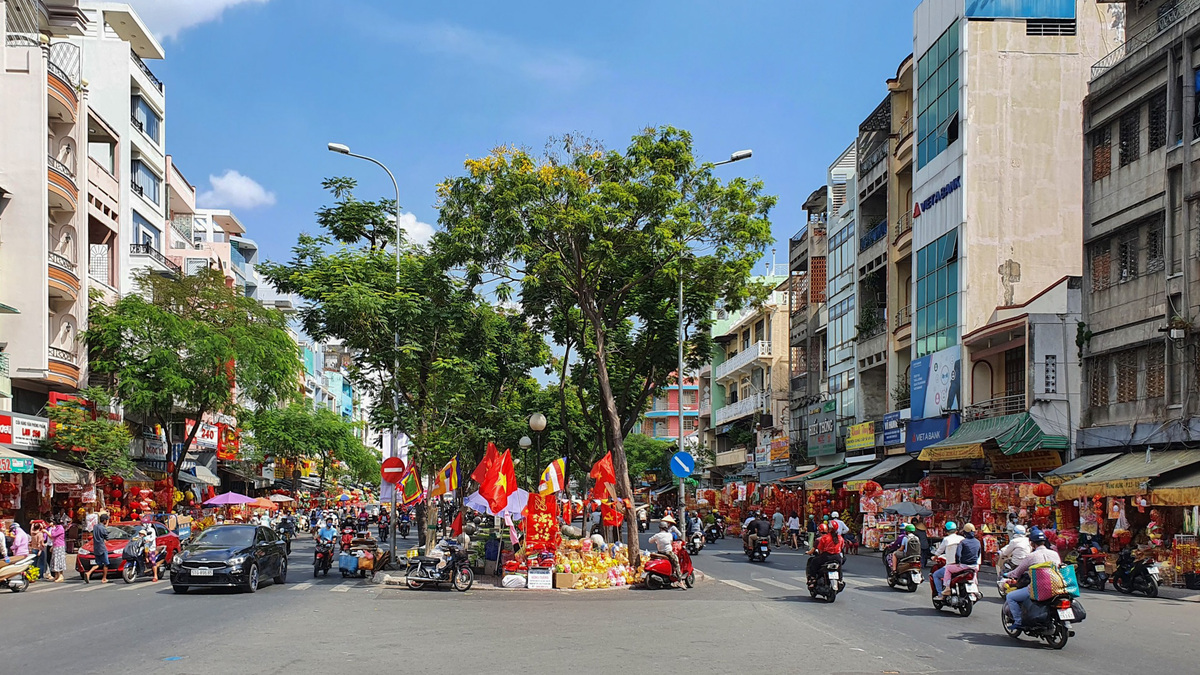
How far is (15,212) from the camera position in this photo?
3566 centimetres

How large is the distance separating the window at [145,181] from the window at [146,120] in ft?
4.78

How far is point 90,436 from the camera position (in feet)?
117

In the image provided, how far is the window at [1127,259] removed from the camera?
98.9 ft

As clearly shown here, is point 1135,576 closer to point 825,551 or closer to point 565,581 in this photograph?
point 825,551

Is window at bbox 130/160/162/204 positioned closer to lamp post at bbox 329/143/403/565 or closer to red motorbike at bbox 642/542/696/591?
lamp post at bbox 329/143/403/565

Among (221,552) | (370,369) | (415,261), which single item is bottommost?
(221,552)

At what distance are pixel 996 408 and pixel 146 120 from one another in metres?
36.2

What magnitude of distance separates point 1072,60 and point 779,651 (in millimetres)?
31209

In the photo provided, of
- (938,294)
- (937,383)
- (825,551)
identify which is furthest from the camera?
(938,294)

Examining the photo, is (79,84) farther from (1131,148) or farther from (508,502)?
(1131,148)

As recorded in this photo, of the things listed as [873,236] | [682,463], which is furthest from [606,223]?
[873,236]

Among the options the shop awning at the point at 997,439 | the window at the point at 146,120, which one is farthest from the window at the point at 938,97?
the window at the point at 146,120

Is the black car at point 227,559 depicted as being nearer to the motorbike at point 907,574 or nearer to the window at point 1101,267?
the motorbike at point 907,574

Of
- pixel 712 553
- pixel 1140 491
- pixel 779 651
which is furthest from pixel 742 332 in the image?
pixel 779 651
